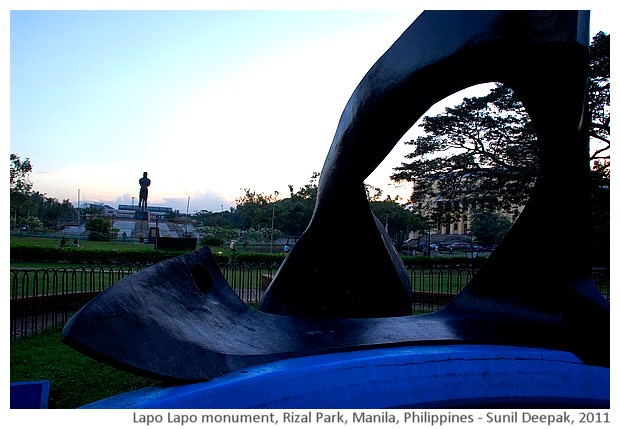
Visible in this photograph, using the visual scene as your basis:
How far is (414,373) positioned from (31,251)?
17921 mm

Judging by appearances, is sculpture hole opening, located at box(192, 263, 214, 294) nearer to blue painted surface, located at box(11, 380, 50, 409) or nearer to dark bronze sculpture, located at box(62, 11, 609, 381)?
dark bronze sculpture, located at box(62, 11, 609, 381)

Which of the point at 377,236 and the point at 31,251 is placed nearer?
the point at 377,236

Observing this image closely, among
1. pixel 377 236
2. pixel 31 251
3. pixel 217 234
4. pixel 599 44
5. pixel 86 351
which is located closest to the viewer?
pixel 86 351

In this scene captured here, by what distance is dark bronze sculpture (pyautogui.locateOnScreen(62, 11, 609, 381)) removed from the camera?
2.49 metres

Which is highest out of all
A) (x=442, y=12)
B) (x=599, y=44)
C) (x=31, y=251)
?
(x=599, y=44)

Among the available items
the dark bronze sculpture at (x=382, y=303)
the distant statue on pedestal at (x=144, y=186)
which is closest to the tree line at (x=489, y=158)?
the dark bronze sculpture at (x=382, y=303)

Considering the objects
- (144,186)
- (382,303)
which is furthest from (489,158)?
(144,186)

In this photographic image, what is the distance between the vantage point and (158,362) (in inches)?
91.4

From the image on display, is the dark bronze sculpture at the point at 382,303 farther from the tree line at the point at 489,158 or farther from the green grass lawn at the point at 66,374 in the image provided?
the tree line at the point at 489,158

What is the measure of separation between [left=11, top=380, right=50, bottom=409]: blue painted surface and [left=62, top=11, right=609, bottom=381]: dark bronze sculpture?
194 cm

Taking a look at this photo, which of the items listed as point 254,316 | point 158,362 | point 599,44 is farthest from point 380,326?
point 599,44

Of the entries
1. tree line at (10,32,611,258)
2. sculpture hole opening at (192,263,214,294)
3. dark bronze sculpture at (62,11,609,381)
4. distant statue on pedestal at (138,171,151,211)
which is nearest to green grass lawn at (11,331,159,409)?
sculpture hole opening at (192,263,214,294)

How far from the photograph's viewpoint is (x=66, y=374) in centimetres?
546

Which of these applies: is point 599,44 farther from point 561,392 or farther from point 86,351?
point 86,351
